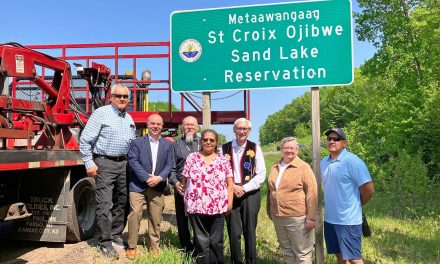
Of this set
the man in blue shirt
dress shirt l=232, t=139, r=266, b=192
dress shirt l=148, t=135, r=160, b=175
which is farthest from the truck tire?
the man in blue shirt

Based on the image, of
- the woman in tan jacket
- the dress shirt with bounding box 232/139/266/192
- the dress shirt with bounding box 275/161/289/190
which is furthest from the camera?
the dress shirt with bounding box 232/139/266/192

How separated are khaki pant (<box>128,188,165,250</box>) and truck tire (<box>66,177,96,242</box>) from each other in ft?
3.33

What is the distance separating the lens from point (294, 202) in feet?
12.6

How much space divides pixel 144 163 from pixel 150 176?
157mm

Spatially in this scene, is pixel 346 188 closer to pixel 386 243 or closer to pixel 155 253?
pixel 155 253

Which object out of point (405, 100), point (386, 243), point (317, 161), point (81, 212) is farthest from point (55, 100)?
point (405, 100)

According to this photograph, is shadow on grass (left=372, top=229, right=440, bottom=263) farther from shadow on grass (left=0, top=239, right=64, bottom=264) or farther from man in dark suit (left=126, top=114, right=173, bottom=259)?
shadow on grass (left=0, top=239, right=64, bottom=264)

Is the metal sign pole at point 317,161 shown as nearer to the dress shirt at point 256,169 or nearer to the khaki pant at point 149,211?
the dress shirt at point 256,169

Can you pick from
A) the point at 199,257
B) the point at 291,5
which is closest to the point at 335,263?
the point at 199,257

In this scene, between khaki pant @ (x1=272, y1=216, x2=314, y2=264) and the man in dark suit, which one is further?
the man in dark suit

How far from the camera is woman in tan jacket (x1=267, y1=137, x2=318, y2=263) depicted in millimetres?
3820

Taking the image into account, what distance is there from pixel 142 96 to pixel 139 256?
5009 millimetres

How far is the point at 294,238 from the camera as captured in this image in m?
3.91

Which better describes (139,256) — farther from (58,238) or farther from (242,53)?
(242,53)
